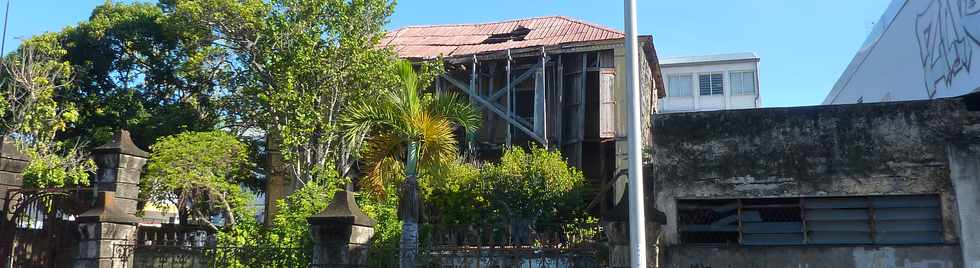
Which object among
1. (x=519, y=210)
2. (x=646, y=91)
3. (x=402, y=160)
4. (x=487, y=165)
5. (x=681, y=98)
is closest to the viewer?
(x=402, y=160)

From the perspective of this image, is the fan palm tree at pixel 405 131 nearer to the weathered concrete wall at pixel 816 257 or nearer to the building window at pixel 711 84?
the weathered concrete wall at pixel 816 257

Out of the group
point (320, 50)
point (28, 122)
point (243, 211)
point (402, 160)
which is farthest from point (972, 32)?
point (28, 122)

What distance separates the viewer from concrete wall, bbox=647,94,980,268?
34.6 ft

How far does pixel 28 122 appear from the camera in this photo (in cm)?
1672

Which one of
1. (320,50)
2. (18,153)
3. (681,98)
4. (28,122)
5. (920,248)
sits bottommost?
(920,248)

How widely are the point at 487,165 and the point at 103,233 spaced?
8.68m

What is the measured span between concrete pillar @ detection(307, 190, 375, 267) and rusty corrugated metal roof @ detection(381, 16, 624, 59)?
12.7 meters

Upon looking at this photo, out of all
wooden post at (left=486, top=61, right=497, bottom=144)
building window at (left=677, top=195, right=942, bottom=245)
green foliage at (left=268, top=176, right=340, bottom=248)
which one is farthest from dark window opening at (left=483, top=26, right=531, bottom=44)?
building window at (left=677, top=195, right=942, bottom=245)

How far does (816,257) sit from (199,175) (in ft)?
38.6

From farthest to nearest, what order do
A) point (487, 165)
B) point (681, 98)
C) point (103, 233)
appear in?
point (681, 98) < point (487, 165) < point (103, 233)

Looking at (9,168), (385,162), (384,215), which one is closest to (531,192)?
(384,215)

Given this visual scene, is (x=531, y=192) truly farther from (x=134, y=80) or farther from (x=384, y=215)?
(x=134, y=80)

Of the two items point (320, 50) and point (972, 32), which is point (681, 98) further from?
point (320, 50)

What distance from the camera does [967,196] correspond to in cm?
1029
